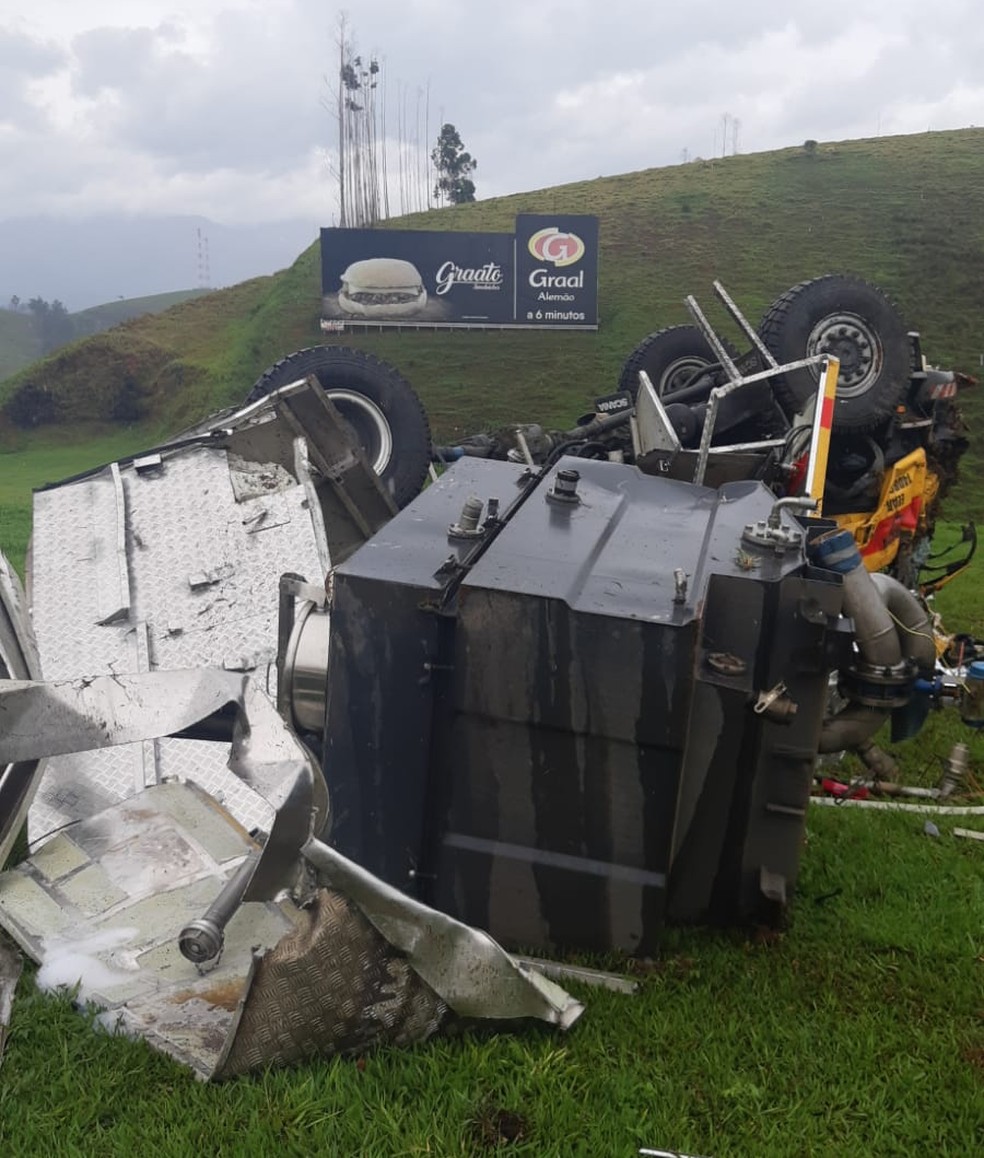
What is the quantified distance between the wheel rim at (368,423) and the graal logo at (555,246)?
50.4ft

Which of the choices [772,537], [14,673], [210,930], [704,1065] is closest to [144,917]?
[210,930]

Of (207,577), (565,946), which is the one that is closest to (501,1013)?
(565,946)

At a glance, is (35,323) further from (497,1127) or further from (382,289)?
(497,1127)

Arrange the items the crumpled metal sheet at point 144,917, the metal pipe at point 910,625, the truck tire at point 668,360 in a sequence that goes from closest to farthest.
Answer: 1. the crumpled metal sheet at point 144,917
2. the metal pipe at point 910,625
3. the truck tire at point 668,360

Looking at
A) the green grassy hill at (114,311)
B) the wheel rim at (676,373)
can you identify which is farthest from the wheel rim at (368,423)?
the green grassy hill at (114,311)

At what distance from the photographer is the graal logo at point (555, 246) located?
20.9 m

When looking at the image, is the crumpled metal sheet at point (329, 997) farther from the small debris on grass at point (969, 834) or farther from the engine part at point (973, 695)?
the small debris on grass at point (969, 834)

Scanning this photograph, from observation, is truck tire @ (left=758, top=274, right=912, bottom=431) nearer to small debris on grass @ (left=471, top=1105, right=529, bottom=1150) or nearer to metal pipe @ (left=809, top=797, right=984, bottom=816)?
metal pipe @ (left=809, top=797, right=984, bottom=816)

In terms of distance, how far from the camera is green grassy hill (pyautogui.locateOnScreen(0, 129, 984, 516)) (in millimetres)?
21531

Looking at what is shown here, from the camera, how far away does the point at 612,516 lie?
9.64ft

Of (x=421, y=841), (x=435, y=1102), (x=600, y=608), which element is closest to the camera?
(x=435, y=1102)

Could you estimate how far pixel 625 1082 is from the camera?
6.89 feet

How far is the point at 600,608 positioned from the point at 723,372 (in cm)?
502

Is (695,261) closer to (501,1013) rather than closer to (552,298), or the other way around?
(552,298)
